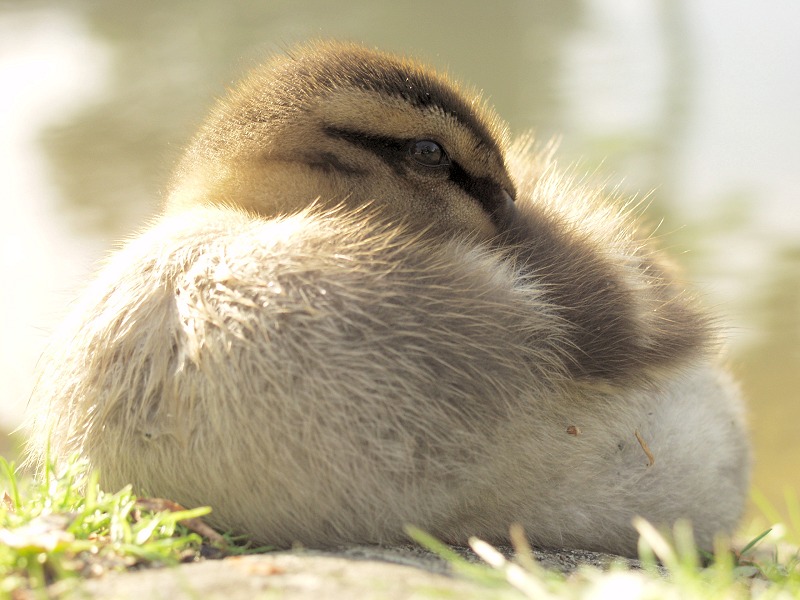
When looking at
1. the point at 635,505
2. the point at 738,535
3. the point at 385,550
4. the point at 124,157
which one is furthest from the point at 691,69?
the point at 385,550

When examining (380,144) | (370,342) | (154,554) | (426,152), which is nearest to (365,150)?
(380,144)

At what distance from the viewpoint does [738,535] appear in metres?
3.10

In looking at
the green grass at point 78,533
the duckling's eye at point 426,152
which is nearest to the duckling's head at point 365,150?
the duckling's eye at point 426,152

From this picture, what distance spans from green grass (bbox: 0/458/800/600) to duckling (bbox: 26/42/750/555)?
92mm

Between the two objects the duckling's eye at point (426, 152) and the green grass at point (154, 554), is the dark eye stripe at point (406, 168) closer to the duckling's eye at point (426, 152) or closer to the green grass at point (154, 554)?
the duckling's eye at point (426, 152)

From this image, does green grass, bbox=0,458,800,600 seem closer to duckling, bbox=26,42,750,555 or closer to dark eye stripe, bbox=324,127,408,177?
duckling, bbox=26,42,750,555

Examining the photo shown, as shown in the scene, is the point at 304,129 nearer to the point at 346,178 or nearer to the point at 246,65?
the point at 346,178

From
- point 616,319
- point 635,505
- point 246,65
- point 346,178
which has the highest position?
point 246,65

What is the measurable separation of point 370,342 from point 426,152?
58 cm

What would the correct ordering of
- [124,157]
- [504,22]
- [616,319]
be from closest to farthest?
[616,319] < [124,157] < [504,22]

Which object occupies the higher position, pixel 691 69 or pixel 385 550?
pixel 691 69

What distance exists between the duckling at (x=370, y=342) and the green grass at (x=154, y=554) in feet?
0.30

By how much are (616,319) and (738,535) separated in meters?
1.39

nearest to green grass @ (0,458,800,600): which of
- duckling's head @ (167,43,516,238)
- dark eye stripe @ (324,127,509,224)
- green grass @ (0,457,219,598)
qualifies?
green grass @ (0,457,219,598)
